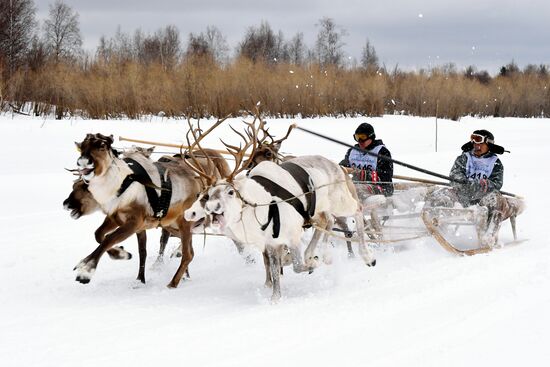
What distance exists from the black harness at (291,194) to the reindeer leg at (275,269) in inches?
5.9

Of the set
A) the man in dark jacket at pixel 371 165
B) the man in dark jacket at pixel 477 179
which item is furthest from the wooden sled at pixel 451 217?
the man in dark jacket at pixel 371 165

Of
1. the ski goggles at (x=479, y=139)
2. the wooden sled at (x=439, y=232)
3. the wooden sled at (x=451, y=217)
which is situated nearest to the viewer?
the wooden sled at (x=439, y=232)

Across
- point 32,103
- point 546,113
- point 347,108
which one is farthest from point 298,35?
point 32,103

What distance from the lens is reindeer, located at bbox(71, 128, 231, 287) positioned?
22.6 ft

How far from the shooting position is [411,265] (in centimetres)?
797

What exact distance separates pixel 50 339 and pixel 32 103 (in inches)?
651

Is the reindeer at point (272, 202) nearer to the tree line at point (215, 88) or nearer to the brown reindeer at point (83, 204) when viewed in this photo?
the brown reindeer at point (83, 204)

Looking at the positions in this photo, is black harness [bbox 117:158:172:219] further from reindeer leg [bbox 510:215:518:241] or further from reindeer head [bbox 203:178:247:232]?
reindeer leg [bbox 510:215:518:241]

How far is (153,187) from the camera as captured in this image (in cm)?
736

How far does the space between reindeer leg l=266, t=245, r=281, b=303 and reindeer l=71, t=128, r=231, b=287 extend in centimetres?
95

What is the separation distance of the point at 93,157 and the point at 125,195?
20.6 inches

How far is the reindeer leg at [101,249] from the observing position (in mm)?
6539

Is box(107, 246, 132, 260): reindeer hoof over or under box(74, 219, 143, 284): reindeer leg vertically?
under

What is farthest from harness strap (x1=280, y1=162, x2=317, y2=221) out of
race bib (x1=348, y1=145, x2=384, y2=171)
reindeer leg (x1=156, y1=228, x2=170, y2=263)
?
race bib (x1=348, y1=145, x2=384, y2=171)
